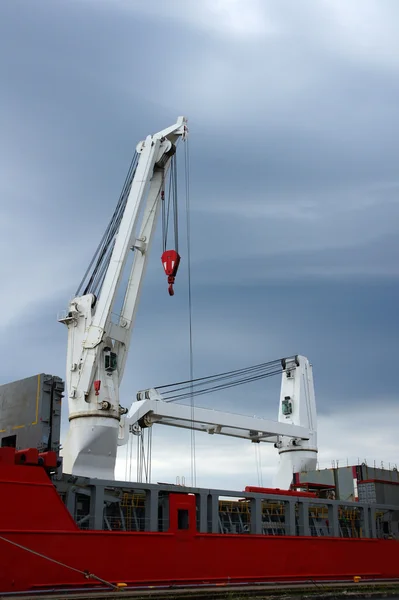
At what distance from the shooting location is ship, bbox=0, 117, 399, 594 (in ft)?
57.6

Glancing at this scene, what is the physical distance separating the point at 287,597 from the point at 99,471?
11.5 meters

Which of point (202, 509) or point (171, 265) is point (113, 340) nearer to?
point (171, 265)

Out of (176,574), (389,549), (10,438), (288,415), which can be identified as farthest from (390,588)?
(288,415)

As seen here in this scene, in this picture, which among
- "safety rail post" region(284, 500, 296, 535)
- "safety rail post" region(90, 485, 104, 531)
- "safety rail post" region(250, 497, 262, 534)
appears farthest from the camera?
"safety rail post" region(284, 500, 296, 535)

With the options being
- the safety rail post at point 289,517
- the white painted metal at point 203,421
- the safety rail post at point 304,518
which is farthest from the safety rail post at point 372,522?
the white painted metal at point 203,421

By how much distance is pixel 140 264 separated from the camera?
30.1 metres

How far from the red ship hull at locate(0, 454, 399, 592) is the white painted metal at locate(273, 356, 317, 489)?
1641 cm

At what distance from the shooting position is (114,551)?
18656 mm

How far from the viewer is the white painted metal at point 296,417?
41656 mm

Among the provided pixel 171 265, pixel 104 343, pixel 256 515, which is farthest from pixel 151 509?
pixel 171 265

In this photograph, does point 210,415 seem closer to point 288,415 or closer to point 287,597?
point 288,415

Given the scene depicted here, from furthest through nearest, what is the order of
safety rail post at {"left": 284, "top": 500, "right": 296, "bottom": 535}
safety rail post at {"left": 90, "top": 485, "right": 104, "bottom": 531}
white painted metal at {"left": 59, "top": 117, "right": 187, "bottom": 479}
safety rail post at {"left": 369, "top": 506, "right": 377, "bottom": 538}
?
safety rail post at {"left": 369, "top": 506, "right": 377, "bottom": 538} → white painted metal at {"left": 59, "top": 117, "right": 187, "bottom": 479} → safety rail post at {"left": 284, "top": 500, "right": 296, "bottom": 535} → safety rail post at {"left": 90, "top": 485, "right": 104, "bottom": 531}

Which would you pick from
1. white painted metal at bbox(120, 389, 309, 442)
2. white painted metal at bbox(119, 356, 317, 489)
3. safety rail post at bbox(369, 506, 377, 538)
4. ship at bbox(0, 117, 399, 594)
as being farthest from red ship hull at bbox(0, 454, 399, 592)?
white painted metal at bbox(119, 356, 317, 489)

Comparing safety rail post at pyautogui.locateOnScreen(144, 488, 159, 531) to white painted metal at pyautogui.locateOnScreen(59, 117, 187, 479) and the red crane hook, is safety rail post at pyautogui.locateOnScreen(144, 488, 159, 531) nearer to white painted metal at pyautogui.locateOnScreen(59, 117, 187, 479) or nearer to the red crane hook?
white painted metal at pyautogui.locateOnScreen(59, 117, 187, 479)
